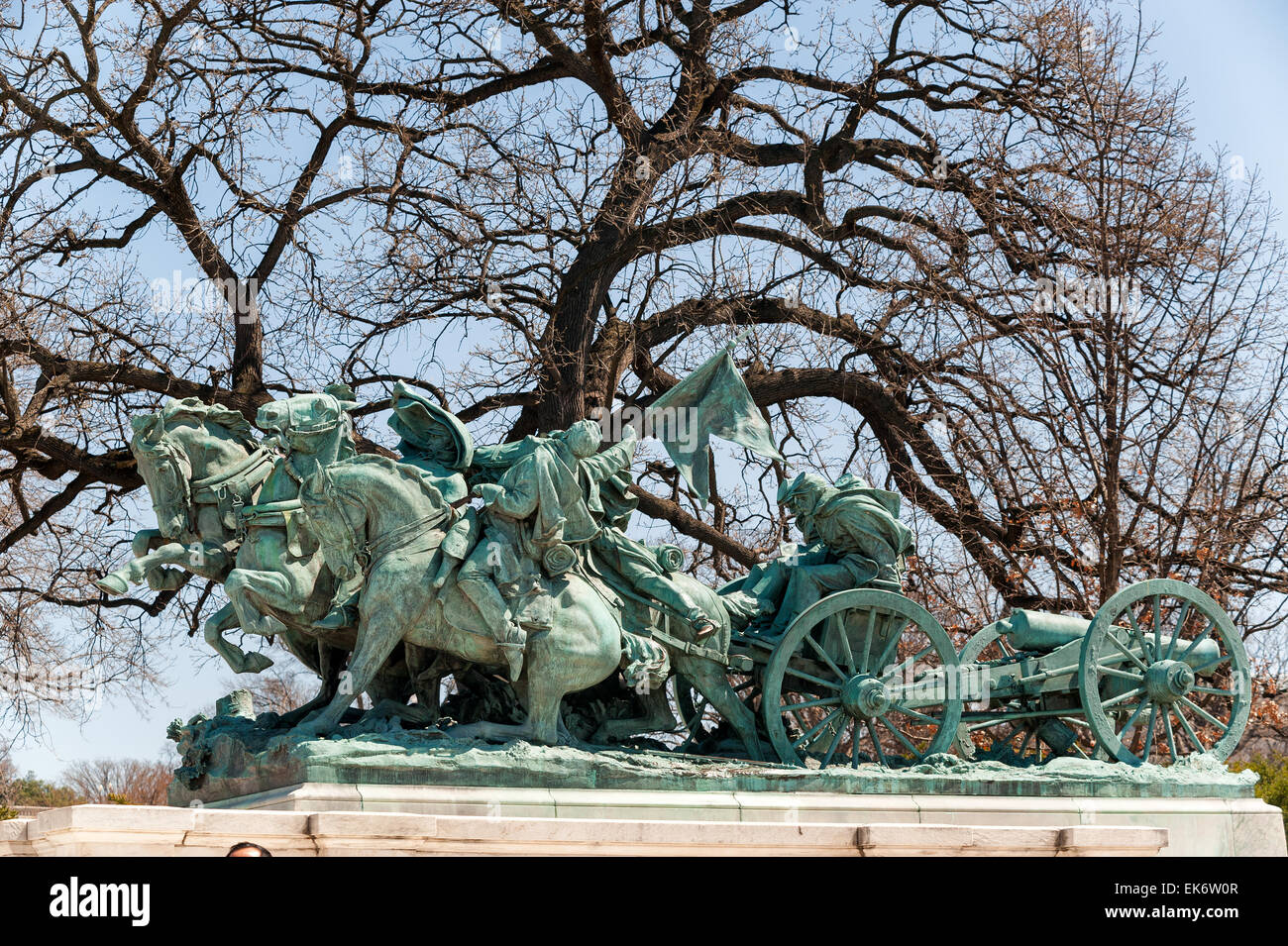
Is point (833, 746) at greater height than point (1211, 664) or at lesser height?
lesser

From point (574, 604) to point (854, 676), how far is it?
181 cm

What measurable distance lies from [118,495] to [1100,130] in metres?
9.98

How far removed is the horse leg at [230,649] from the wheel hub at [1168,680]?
531 cm

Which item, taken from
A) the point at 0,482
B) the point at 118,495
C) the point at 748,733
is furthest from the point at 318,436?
the point at 0,482

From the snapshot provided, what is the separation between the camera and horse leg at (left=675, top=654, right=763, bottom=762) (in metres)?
10.1

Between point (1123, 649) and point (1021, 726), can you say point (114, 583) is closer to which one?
point (1021, 726)

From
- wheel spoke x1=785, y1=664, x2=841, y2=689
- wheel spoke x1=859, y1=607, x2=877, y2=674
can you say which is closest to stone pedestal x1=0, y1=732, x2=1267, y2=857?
wheel spoke x1=785, y1=664, x2=841, y2=689

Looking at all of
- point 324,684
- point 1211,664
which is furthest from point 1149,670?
point 324,684

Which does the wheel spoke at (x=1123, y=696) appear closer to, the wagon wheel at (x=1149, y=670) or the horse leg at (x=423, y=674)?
the wagon wheel at (x=1149, y=670)

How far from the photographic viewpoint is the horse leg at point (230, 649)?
10.2 m

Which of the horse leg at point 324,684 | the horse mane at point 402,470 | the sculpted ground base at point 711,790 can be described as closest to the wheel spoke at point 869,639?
the sculpted ground base at point 711,790

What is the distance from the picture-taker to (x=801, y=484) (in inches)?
421

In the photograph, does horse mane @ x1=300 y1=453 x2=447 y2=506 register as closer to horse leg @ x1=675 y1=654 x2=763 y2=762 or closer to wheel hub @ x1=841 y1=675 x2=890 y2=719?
horse leg @ x1=675 y1=654 x2=763 y2=762
